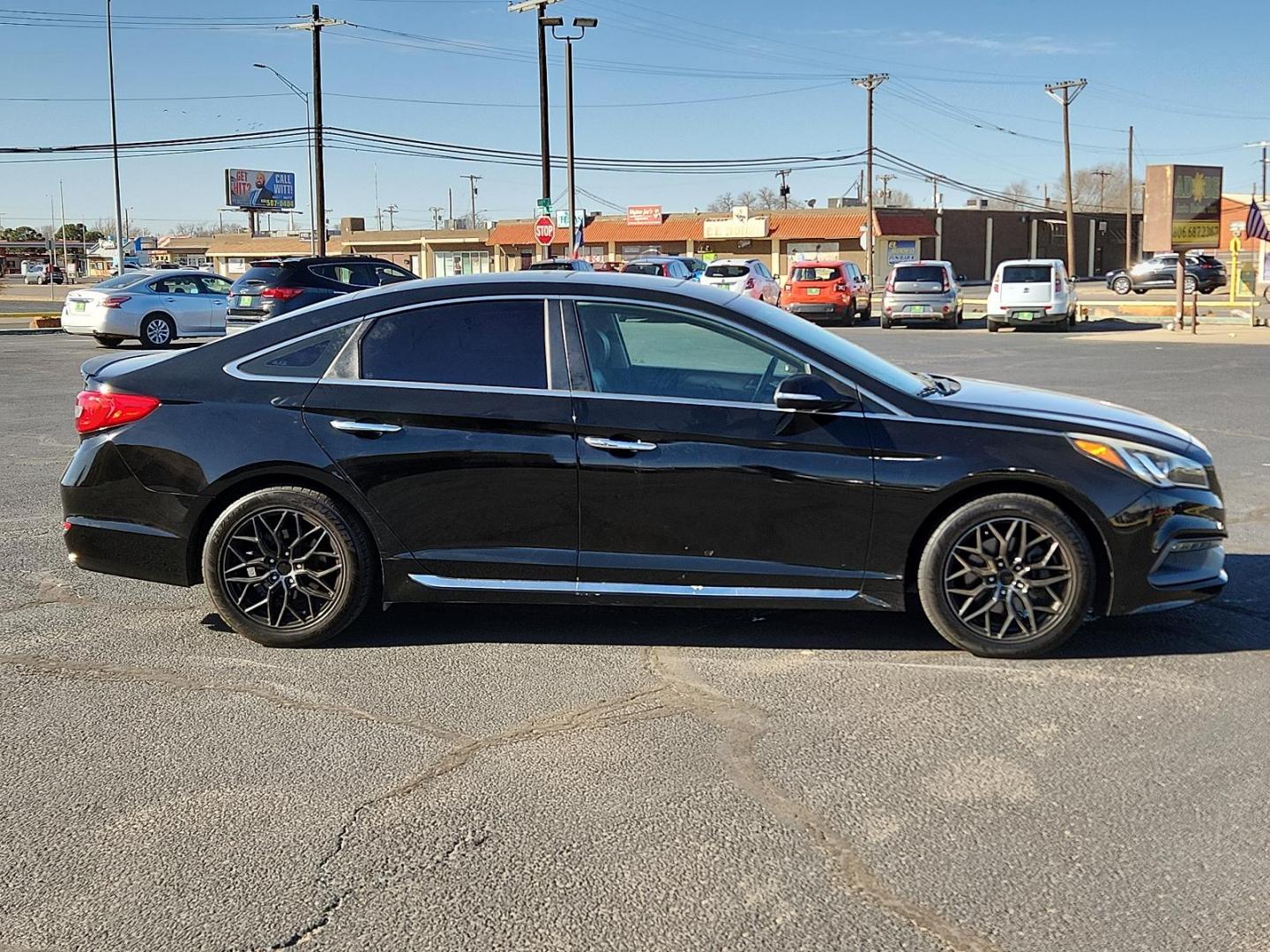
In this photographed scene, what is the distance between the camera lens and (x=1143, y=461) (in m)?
5.16

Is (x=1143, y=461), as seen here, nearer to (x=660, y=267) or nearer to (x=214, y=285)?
(x=214, y=285)

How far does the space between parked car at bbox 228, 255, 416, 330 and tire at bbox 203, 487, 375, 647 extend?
55.5 ft

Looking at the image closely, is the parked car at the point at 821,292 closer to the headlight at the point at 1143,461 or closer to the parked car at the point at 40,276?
the headlight at the point at 1143,461

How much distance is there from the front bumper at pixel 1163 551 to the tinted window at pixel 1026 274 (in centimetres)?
2512

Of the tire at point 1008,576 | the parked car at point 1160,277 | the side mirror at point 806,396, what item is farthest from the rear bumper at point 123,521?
the parked car at point 1160,277

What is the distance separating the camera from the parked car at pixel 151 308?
23547 millimetres

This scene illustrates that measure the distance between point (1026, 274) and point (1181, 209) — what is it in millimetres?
3623

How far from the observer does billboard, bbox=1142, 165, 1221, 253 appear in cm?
2812

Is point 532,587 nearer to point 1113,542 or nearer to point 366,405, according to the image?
point 366,405

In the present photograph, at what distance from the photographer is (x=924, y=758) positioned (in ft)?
13.7

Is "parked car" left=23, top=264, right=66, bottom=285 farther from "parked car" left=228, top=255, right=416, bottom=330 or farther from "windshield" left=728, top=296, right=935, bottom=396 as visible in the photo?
"windshield" left=728, top=296, right=935, bottom=396

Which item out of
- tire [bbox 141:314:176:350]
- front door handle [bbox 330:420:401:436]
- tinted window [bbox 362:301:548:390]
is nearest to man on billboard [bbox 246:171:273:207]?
tire [bbox 141:314:176:350]

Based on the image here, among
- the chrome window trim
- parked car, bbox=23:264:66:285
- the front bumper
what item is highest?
parked car, bbox=23:264:66:285

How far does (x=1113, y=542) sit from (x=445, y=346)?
292cm
